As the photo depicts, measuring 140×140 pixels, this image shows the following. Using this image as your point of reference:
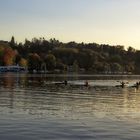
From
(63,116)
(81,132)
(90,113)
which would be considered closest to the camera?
(81,132)

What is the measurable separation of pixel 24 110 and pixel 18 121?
7539 millimetres

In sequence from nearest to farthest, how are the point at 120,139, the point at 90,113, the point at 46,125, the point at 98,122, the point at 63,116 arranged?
1. the point at 120,139
2. the point at 46,125
3. the point at 98,122
4. the point at 63,116
5. the point at 90,113

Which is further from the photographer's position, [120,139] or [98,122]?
[98,122]

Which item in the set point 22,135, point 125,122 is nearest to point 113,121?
point 125,122

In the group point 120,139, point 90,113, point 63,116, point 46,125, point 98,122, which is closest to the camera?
point 120,139

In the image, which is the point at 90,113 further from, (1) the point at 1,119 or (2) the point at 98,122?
(1) the point at 1,119

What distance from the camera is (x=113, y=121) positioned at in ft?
116

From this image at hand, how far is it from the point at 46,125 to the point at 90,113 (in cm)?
901

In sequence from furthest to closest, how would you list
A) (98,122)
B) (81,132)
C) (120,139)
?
1. (98,122)
2. (81,132)
3. (120,139)

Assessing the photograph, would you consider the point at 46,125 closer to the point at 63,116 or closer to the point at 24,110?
the point at 63,116

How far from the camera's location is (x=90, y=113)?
40.4 m

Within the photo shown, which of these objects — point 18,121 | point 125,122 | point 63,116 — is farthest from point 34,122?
point 125,122

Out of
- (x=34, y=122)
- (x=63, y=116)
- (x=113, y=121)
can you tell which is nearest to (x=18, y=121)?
(x=34, y=122)

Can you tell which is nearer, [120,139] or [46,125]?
[120,139]
